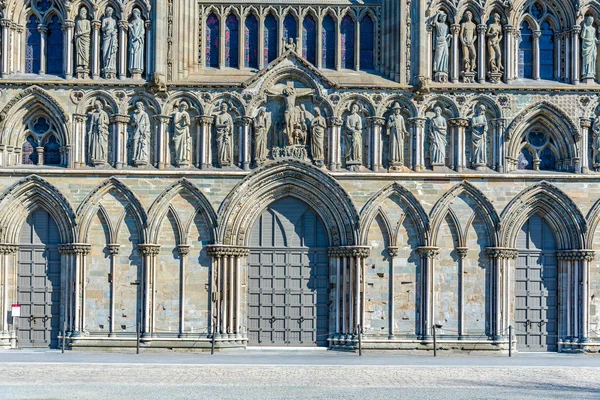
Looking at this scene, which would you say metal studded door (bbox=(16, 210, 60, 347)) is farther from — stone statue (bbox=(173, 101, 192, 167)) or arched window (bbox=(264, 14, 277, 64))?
arched window (bbox=(264, 14, 277, 64))

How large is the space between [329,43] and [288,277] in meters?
7.20

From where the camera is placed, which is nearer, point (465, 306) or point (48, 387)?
point (48, 387)

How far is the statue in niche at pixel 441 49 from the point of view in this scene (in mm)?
31219

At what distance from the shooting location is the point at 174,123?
30.9 m

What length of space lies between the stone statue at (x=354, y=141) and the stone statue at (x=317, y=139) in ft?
2.48

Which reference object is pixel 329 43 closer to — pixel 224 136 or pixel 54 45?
pixel 224 136

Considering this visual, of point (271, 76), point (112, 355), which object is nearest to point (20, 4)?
point (271, 76)

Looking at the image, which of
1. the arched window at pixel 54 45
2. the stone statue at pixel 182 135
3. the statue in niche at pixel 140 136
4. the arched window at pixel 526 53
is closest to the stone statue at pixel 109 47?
the statue in niche at pixel 140 136

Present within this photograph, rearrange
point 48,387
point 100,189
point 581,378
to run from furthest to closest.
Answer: point 100,189, point 581,378, point 48,387

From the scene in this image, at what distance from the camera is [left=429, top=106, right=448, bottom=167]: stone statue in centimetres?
3097

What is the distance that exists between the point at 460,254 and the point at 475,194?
1812mm

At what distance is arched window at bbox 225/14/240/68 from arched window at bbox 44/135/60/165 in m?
5.64

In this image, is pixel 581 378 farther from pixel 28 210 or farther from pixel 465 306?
pixel 28 210

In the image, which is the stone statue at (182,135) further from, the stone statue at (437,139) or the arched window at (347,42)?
the stone statue at (437,139)
